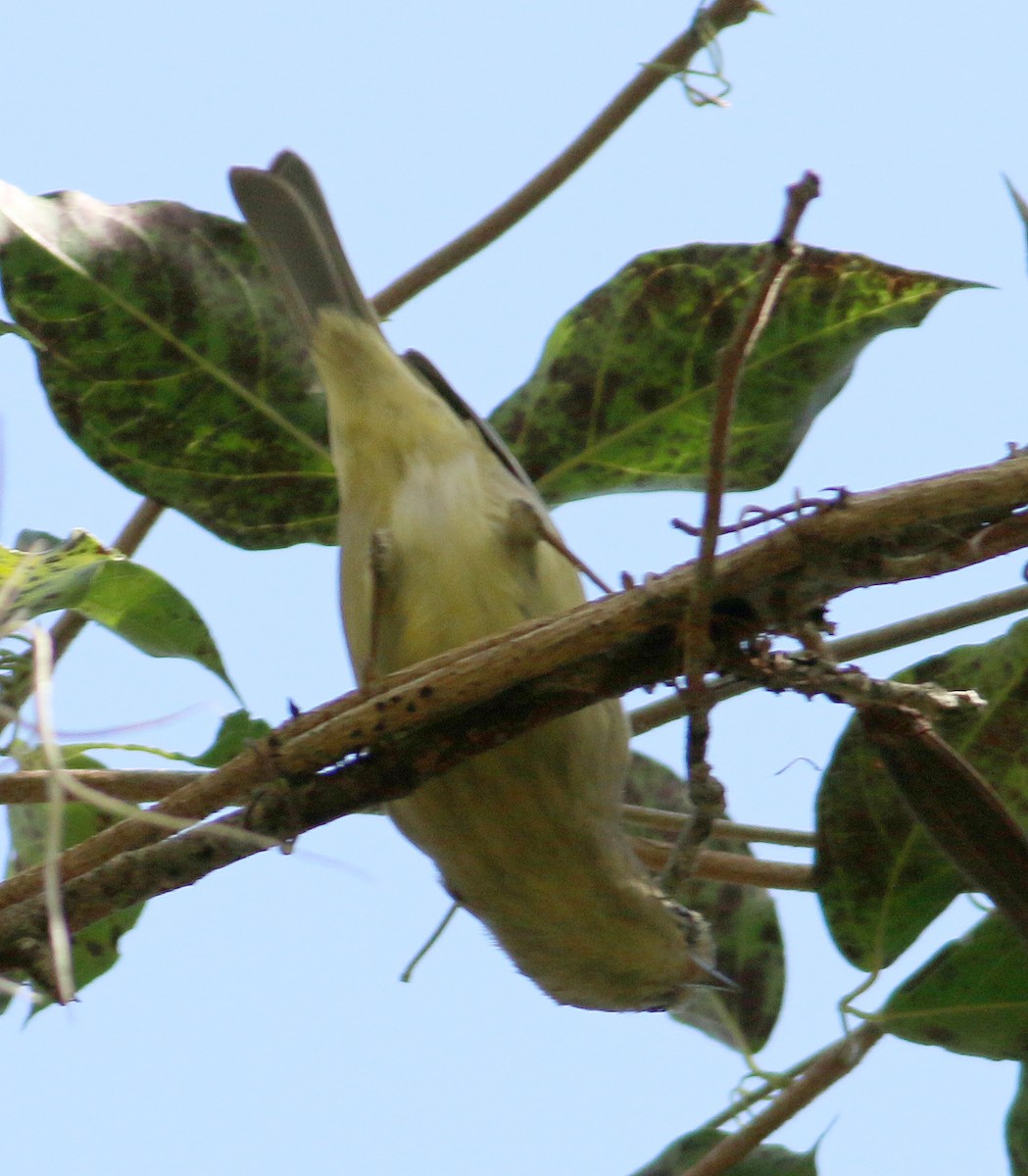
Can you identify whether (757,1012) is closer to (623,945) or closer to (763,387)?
(623,945)

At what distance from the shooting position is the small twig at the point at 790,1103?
235cm

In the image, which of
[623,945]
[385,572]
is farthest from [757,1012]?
[385,572]

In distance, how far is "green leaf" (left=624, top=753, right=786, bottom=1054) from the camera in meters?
2.93

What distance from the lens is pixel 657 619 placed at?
1.80 m

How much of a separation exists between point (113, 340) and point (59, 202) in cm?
26

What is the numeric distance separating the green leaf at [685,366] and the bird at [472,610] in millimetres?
172

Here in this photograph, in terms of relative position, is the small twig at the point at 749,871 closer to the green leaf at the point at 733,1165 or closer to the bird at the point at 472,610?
the bird at the point at 472,610

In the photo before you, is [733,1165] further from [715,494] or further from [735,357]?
[735,357]

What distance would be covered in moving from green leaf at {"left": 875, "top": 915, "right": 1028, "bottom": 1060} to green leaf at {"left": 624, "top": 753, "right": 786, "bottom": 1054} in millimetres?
459

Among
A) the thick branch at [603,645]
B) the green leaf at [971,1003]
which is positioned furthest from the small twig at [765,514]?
Answer: the green leaf at [971,1003]

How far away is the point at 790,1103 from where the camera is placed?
7.80 feet

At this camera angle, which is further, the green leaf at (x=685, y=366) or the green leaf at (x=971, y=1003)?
the green leaf at (x=685, y=366)

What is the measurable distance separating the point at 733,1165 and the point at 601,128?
6.66 feet

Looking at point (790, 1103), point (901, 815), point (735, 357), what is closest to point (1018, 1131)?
point (790, 1103)
